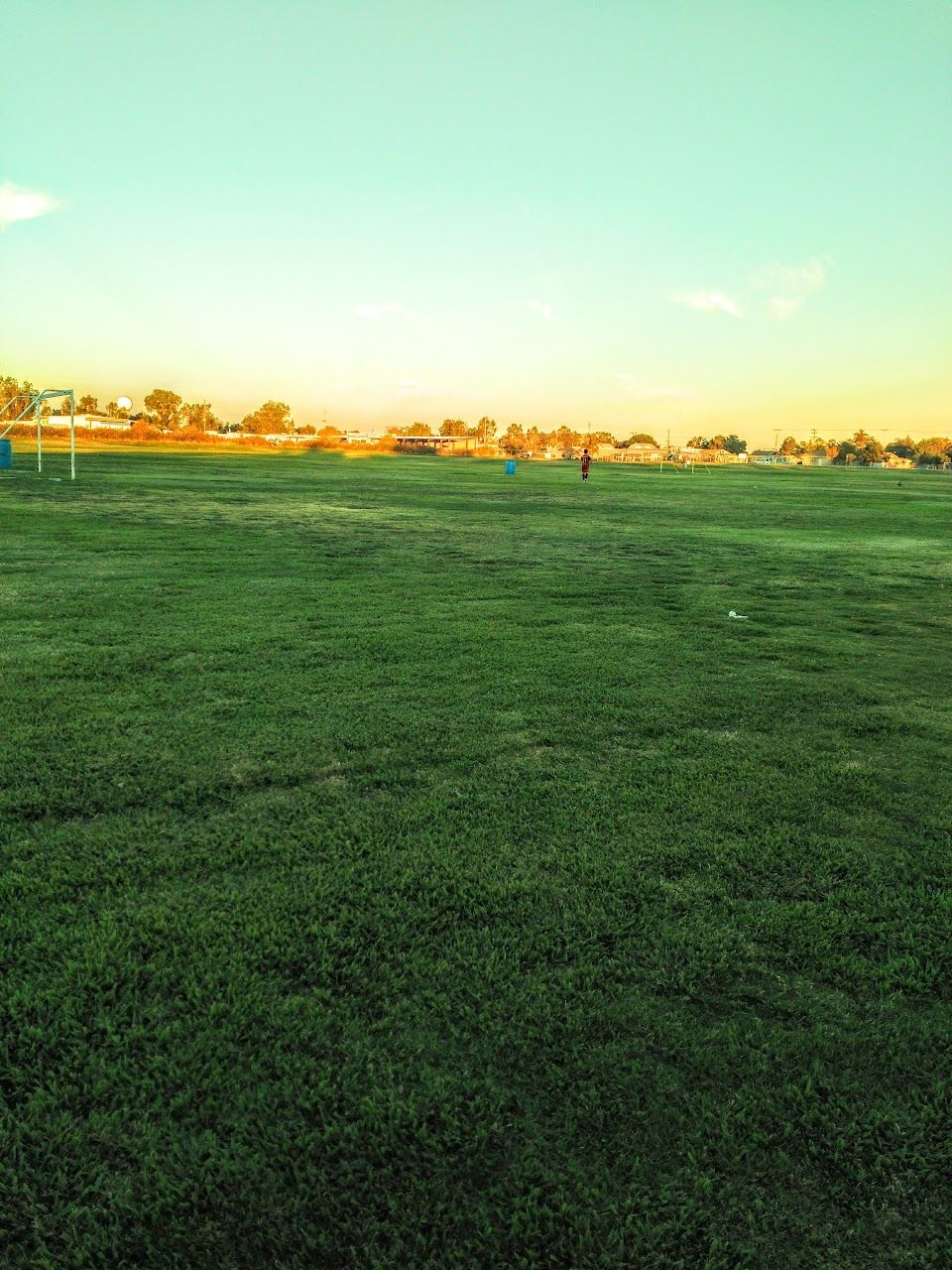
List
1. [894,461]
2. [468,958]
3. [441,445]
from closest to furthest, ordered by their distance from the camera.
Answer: [468,958] → [441,445] → [894,461]

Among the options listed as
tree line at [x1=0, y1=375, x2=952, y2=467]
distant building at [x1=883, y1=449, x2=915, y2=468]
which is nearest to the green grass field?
tree line at [x1=0, y1=375, x2=952, y2=467]

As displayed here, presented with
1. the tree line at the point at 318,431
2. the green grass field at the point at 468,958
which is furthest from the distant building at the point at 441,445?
the green grass field at the point at 468,958

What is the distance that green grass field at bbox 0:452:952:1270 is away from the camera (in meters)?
1.68

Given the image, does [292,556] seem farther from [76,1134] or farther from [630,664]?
[76,1134]

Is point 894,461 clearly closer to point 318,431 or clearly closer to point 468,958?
point 318,431

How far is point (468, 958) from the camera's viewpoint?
8.00 feet

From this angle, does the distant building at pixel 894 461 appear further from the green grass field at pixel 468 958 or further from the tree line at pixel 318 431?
the green grass field at pixel 468 958

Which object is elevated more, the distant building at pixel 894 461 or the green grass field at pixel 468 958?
the distant building at pixel 894 461

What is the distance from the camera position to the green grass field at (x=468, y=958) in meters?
1.68

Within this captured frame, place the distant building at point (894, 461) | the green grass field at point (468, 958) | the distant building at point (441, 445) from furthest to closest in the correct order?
the distant building at point (894, 461) → the distant building at point (441, 445) → the green grass field at point (468, 958)

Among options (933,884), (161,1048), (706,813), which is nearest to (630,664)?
(706,813)

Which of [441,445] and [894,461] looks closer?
[441,445]

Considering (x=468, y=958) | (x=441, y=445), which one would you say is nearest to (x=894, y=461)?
(x=441, y=445)

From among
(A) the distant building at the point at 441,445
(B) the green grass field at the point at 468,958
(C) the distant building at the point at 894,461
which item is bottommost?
(B) the green grass field at the point at 468,958
